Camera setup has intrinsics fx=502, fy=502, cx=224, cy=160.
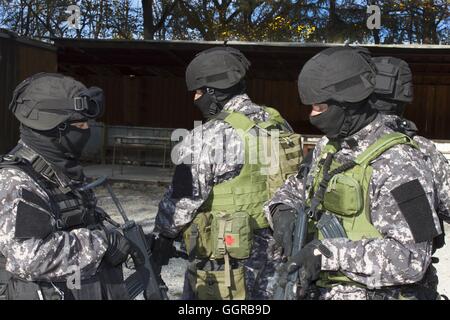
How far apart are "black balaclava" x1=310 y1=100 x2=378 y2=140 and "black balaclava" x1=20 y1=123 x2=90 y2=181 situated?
1068 millimetres

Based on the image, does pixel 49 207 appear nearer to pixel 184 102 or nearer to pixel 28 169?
pixel 28 169

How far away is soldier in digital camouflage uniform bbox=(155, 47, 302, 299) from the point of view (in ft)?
9.41

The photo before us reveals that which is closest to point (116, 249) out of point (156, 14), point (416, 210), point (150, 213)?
point (416, 210)

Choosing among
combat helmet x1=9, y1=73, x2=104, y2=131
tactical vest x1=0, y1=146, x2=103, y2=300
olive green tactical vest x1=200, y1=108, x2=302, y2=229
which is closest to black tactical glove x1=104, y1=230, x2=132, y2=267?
tactical vest x1=0, y1=146, x2=103, y2=300

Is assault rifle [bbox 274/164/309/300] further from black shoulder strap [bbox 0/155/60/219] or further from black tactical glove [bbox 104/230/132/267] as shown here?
black shoulder strap [bbox 0/155/60/219]

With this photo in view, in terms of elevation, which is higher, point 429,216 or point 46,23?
point 46,23

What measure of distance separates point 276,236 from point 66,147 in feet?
3.32

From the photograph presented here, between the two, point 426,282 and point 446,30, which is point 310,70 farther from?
point 446,30

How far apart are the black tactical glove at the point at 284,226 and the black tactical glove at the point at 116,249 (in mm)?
673

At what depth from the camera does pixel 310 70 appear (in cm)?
223

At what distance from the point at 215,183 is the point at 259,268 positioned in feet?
1.98

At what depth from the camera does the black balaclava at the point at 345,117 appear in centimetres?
217

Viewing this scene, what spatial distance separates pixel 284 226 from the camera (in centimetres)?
226

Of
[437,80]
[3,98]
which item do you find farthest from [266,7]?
[3,98]
